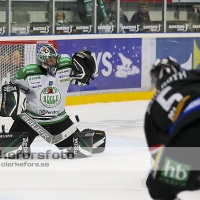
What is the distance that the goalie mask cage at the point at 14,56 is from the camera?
26.2 feet

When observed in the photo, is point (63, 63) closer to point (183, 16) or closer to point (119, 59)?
point (119, 59)

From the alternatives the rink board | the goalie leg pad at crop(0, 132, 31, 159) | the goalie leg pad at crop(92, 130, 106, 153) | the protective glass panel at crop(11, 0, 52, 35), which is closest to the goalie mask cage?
the protective glass panel at crop(11, 0, 52, 35)

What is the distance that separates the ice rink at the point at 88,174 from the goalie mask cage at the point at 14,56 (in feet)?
3.18

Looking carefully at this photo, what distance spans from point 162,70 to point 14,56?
5138 mm

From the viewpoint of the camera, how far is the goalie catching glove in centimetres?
646

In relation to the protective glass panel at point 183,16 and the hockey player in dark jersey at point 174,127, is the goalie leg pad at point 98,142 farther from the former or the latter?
the protective glass panel at point 183,16

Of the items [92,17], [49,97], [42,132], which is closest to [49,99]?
[49,97]

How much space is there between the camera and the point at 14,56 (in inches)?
323

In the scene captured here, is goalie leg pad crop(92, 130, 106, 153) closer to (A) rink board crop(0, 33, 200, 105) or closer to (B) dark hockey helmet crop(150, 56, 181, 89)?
(A) rink board crop(0, 33, 200, 105)

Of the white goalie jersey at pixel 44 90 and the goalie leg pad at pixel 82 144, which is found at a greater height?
the white goalie jersey at pixel 44 90

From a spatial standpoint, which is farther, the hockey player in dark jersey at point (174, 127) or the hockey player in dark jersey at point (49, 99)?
the hockey player in dark jersey at point (49, 99)

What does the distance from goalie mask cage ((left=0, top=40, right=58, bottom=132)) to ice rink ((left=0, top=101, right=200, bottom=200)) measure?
0.97 metres

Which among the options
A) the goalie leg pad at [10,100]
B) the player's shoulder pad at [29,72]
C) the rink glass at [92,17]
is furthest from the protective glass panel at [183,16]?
the goalie leg pad at [10,100]

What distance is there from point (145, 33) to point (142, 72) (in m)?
0.59
